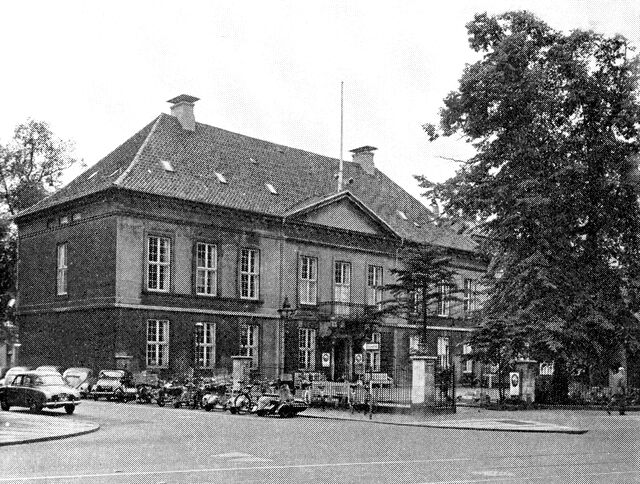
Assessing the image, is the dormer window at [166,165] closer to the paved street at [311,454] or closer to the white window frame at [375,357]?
the white window frame at [375,357]

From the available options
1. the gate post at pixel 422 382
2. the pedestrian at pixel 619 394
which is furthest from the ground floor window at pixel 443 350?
the gate post at pixel 422 382

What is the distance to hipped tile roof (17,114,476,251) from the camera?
42.8 m

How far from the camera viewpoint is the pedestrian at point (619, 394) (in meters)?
33.2

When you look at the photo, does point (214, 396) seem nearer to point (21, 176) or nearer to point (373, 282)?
point (373, 282)


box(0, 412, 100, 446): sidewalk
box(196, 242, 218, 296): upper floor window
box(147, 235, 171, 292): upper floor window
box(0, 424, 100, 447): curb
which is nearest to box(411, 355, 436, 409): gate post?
box(0, 412, 100, 446): sidewalk

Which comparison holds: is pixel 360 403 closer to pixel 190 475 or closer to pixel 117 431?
pixel 117 431

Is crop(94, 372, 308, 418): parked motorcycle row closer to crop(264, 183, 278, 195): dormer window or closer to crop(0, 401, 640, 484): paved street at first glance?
crop(0, 401, 640, 484): paved street

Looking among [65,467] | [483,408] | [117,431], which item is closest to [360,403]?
[483,408]

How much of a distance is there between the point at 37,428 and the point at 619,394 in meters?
22.5

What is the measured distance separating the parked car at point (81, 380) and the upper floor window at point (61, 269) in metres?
6.44

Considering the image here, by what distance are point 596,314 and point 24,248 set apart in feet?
99.4

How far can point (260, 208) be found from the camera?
152 feet

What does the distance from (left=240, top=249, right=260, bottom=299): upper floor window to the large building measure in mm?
59

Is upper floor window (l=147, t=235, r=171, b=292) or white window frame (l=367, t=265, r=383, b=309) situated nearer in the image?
upper floor window (l=147, t=235, r=171, b=292)
